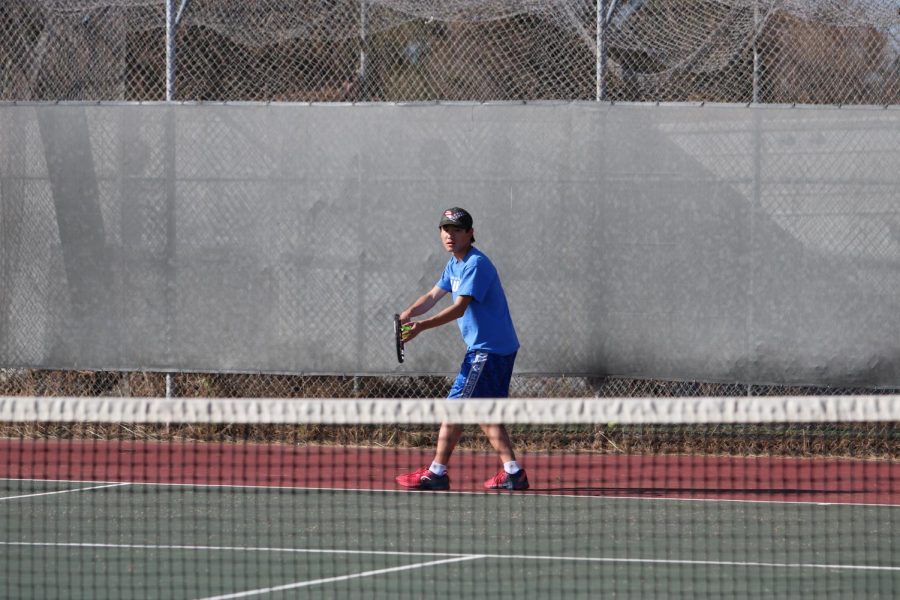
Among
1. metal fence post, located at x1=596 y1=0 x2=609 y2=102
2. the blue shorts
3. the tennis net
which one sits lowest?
the tennis net

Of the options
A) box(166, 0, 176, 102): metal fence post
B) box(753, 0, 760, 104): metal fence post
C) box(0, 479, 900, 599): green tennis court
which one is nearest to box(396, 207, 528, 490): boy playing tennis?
box(0, 479, 900, 599): green tennis court

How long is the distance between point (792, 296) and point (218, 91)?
15.3ft

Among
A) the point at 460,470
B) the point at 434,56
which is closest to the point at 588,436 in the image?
the point at 460,470

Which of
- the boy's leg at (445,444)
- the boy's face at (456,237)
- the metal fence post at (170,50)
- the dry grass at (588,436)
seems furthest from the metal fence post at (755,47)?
the metal fence post at (170,50)

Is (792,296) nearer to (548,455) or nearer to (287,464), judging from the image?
(548,455)

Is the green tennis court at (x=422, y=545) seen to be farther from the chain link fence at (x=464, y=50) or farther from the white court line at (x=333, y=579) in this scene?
the chain link fence at (x=464, y=50)

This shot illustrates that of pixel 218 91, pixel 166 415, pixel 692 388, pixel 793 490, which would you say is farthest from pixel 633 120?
pixel 166 415

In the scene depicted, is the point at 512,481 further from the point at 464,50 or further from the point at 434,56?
the point at 464,50

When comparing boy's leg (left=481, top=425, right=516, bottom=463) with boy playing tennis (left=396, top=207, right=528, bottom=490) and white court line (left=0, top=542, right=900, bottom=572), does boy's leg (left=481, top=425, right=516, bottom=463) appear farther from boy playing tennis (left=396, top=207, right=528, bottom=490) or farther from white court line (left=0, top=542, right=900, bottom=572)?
white court line (left=0, top=542, right=900, bottom=572)

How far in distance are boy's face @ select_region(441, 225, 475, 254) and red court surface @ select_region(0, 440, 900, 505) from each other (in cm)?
131

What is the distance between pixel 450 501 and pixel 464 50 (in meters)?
4.73

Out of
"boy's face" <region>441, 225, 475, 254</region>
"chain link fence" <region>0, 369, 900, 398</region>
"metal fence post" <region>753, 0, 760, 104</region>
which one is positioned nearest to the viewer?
"boy's face" <region>441, 225, 475, 254</region>

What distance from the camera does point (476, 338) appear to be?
7.73 m

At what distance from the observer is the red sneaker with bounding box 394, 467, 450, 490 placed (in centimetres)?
768
